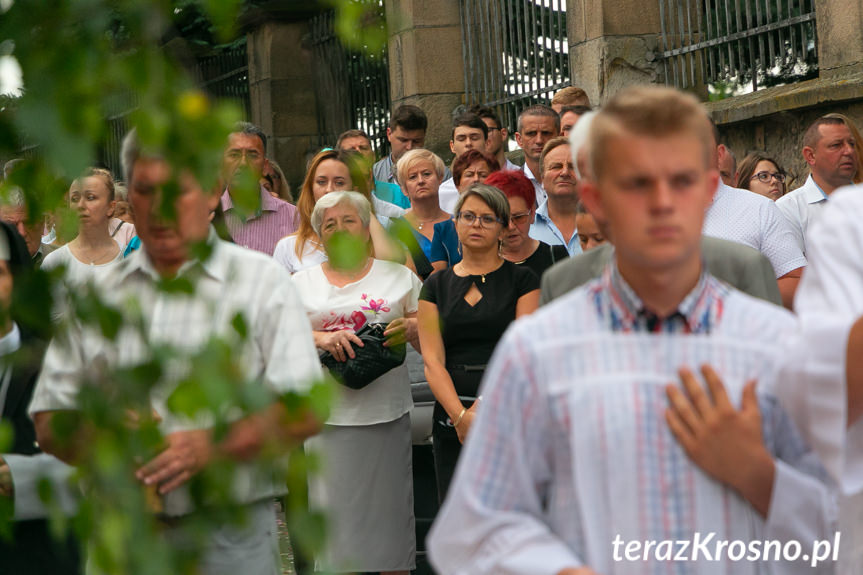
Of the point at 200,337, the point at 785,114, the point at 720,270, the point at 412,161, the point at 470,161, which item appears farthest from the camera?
the point at 785,114

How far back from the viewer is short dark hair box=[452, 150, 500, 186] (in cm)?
854

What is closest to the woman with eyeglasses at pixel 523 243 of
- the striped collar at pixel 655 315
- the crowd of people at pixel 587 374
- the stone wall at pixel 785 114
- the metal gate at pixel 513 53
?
the crowd of people at pixel 587 374

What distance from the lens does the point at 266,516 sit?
3488 millimetres

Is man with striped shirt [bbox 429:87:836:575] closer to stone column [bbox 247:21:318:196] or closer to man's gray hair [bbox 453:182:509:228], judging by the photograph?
man's gray hair [bbox 453:182:509:228]

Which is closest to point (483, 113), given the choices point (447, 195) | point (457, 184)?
point (447, 195)

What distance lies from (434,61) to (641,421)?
13.0 m

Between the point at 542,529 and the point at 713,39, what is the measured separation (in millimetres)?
9575

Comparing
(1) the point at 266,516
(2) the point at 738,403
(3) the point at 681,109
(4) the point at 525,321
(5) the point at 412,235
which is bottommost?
(1) the point at 266,516

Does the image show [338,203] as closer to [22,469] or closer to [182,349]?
[22,469]

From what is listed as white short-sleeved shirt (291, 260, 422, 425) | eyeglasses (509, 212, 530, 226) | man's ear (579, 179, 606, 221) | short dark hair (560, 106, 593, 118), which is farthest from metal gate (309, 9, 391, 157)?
man's ear (579, 179, 606, 221)

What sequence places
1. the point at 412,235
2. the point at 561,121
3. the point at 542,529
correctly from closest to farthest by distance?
1. the point at 412,235
2. the point at 542,529
3. the point at 561,121

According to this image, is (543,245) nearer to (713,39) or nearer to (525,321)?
(525,321)

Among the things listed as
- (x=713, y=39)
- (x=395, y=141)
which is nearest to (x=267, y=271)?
(x=395, y=141)

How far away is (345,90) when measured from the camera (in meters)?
17.1
